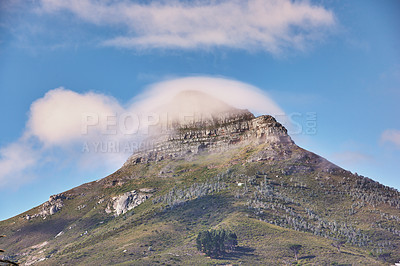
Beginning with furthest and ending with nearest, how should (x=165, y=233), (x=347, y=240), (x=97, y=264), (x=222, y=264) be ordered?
(x=165, y=233) < (x=347, y=240) < (x=97, y=264) < (x=222, y=264)

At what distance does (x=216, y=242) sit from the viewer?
169 metres

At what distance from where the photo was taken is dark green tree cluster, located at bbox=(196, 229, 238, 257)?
167625 millimetres

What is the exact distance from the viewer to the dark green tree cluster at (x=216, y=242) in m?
168

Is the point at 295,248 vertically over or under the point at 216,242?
under

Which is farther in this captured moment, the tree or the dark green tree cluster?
the dark green tree cluster

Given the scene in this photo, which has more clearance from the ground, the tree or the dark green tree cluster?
the dark green tree cluster

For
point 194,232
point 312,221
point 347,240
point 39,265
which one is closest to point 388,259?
point 347,240

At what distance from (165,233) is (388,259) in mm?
104113

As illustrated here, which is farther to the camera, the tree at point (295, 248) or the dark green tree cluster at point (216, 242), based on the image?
the dark green tree cluster at point (216, 242)

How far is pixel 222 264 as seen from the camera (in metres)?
157

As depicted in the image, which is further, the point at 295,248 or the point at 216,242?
the point at 216,242

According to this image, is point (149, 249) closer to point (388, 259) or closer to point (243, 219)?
point (243, 219)

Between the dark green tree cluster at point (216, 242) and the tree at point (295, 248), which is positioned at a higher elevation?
the dark green tree cluster at point (216, 242)

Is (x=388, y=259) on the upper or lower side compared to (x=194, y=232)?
lower
